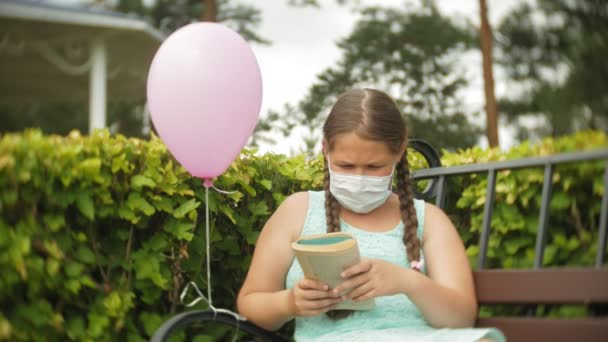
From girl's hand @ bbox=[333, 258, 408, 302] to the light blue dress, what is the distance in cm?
17

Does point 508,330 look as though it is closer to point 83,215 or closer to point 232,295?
point 232,295

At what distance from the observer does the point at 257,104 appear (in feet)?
8.62

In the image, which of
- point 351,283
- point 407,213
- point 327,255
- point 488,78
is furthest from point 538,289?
point 488,78

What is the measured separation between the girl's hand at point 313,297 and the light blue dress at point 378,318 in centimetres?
22

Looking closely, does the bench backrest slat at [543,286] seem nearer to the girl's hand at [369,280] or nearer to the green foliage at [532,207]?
the green foliage at [532,207]

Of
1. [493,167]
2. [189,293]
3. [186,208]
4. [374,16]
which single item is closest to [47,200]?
[186,208]

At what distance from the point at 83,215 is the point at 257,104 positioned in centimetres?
77

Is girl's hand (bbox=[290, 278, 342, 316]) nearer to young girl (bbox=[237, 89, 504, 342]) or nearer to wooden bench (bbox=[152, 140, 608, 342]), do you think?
young girl (bbox=[237, 89, 504, 342])

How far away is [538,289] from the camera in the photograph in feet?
6.66

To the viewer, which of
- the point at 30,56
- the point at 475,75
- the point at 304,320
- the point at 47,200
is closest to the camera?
the point at 47,200

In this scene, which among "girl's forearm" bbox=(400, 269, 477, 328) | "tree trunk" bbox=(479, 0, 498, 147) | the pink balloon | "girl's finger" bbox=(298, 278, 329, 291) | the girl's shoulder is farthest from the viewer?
"tree trunk" bbox=(479, 0, 498, 147)

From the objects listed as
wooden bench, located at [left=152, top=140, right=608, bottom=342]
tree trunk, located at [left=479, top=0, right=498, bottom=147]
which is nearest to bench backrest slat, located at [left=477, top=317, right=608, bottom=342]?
wooden bench, located at [left=152, top=140, right=608, bottom=342]

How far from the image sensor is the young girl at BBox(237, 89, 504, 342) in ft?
6.65

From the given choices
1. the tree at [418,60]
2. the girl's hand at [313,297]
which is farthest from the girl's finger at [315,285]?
the tree at [418,60]
